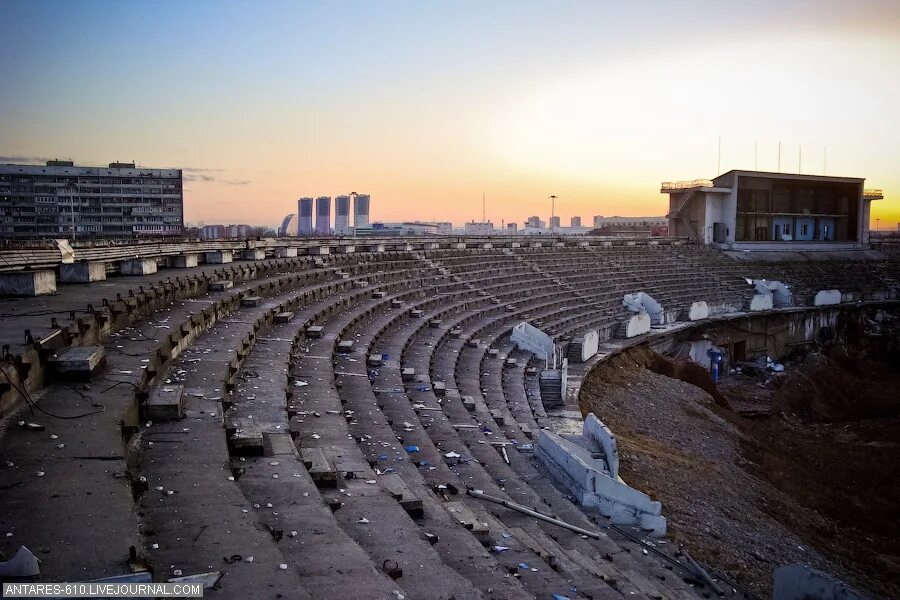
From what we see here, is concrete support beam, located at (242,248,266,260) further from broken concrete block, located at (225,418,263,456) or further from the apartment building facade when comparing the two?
the apartment building facade

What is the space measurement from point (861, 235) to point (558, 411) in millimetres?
45010

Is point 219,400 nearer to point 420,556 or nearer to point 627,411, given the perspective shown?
point 420,556

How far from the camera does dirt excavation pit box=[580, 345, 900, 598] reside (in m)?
11.2

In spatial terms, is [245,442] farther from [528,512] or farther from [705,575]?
[705,575]

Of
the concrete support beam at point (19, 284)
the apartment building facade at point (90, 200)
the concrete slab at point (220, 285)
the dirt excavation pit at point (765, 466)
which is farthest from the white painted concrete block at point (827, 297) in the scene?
the concrete support beam at point (19, 284)

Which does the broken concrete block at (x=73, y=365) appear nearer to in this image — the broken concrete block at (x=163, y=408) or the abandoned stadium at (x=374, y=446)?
the abandoned stadium at (x=374, y=446)

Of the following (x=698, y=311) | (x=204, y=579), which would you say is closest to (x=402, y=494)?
(x=204, y=579)

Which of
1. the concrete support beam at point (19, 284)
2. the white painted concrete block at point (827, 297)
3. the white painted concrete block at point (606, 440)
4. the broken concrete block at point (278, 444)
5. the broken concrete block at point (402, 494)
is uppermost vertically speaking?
the concrete support beam at point (19, 284)

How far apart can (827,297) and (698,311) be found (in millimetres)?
11708

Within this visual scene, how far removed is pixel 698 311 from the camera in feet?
105

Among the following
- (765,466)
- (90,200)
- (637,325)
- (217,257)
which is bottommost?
(765,466)

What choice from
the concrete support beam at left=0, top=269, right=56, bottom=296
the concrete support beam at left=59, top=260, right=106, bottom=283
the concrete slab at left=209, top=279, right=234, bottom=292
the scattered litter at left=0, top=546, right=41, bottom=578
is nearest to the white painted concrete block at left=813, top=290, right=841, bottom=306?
the concrete slab at left=209, top=279, right=234, bottom=292

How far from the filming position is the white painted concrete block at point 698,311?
31.5 m

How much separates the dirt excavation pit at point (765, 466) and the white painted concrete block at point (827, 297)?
10.6 m
